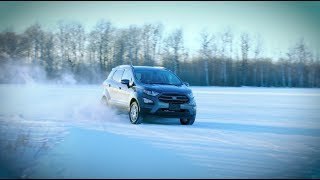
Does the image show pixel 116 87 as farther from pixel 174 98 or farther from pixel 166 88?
pixel 174 98

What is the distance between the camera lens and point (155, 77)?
14336mm

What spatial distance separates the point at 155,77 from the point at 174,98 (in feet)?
5.19

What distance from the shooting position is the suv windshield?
14.0 m

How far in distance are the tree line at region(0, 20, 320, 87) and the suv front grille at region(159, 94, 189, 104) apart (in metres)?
48.9

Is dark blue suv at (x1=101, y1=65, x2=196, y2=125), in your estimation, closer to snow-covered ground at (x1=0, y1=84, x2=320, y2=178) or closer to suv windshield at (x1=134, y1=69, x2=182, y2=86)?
suv windshield at (x1=134, y1=69, x2=182, y2=86)

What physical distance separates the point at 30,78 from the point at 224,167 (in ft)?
188

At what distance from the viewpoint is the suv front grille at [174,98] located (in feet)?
42.5

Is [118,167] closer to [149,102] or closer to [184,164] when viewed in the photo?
[184,164]

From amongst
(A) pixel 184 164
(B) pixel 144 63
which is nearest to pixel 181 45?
(B) pixel 144 63

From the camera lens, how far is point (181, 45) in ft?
250

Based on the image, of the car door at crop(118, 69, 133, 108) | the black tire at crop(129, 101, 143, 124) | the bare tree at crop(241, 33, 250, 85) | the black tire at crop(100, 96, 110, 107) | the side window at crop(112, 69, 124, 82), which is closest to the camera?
the black tire at crop(129, 101, 143, 124)

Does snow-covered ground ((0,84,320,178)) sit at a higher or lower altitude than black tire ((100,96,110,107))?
lower

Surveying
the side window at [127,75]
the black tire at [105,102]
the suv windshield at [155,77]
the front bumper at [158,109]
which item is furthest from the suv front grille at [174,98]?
the black tire at [105,102]

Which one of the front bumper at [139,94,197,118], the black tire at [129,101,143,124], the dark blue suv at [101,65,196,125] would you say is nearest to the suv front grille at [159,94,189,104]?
the dark blue suv at [101,65,196,125]
